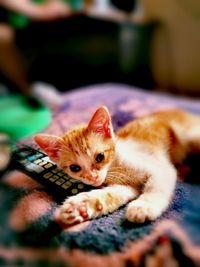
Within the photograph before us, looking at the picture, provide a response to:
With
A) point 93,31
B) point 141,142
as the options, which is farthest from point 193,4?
point 141,142

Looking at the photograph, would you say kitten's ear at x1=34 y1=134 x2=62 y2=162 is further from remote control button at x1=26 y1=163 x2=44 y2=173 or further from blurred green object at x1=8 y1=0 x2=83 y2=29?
blurred green object at x1=8 y1=0 x2=83 y2=29

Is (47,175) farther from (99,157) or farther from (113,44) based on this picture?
(113,44)

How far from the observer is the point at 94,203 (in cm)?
42

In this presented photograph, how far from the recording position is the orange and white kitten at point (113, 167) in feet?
1.35

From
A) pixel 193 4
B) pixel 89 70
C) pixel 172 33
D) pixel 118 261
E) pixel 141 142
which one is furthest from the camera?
pixel 172 33

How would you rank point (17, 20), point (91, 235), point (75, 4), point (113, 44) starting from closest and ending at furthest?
point (91, 235) < point (17, 20) < point (75, 4) < point (113, 44)

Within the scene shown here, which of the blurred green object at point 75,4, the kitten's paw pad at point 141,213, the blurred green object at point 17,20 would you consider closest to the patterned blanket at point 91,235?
the kitten's paw pad at point 141,213

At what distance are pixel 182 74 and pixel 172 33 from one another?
0.40 feet

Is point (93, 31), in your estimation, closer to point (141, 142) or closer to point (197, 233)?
point (141, 142)

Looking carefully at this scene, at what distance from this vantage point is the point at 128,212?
0.41 metres

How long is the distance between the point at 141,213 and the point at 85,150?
96mm

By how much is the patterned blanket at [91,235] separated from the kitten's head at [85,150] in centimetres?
4

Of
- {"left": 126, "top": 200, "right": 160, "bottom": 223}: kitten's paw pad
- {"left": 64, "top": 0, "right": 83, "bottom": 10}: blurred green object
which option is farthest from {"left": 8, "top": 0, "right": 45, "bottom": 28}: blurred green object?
{"left": 126, "top": 200, "right": 160, "bottom": 223}: kitten's paw pad

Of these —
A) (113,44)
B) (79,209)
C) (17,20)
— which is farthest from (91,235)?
(113,44)
